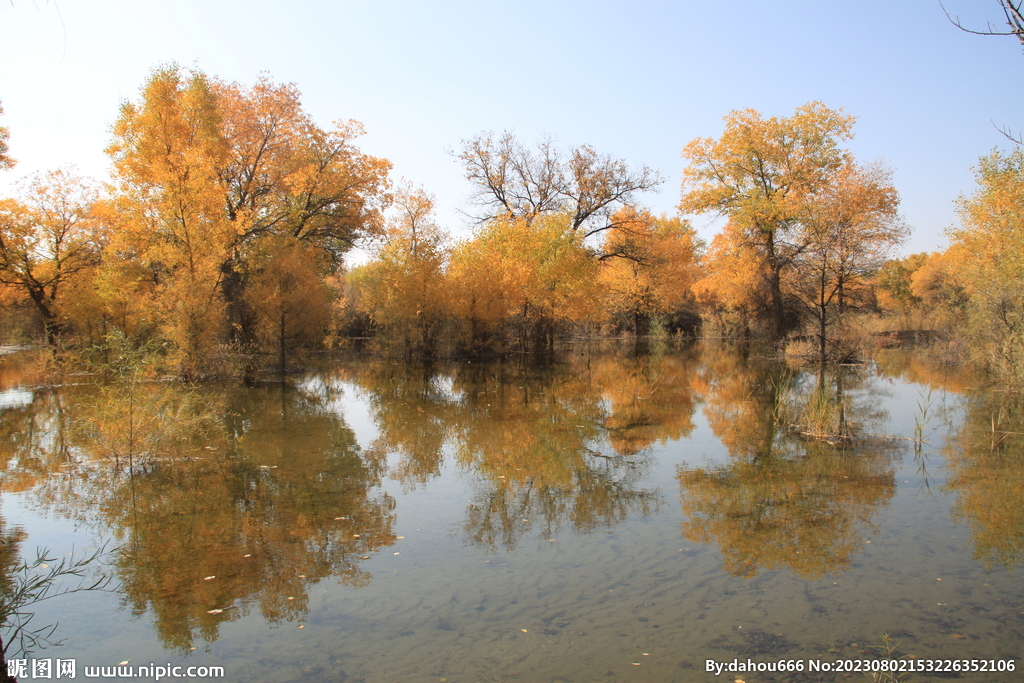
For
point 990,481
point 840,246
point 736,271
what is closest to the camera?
point 990,481

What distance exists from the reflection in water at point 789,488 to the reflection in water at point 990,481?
26.8 inches

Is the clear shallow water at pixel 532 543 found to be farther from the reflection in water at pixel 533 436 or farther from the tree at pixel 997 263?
the tree at pixel 997 263

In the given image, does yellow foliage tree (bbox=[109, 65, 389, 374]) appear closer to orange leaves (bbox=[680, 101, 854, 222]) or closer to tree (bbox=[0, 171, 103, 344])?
tree (bbox=[0, 171, 103, 344])

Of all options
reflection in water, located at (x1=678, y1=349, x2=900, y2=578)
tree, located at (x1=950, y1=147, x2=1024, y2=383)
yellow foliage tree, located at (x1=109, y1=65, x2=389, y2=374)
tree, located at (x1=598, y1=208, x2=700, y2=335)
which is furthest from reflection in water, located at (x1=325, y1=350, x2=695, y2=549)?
tree, located at (x1=598, y1=208, x2=700, y2=335)

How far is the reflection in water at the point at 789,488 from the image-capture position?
16.3 ft

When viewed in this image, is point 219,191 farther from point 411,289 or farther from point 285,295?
point 411,289

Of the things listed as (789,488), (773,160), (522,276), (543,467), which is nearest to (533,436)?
(543,467)

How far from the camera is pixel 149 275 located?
20875 mm

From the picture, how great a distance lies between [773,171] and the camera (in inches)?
1094

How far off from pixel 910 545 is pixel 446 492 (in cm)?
432

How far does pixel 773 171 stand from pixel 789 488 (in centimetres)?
2472

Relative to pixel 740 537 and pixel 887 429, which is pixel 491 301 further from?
pixel 740 537

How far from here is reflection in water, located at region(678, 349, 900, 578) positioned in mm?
4977

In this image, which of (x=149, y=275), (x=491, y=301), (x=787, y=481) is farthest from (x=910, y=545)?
(x=149, y=275)
